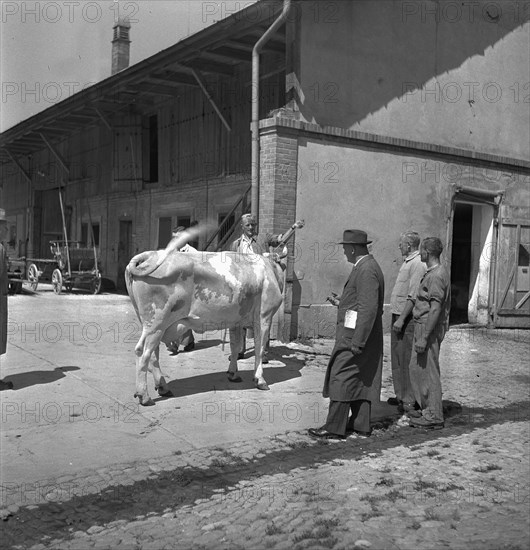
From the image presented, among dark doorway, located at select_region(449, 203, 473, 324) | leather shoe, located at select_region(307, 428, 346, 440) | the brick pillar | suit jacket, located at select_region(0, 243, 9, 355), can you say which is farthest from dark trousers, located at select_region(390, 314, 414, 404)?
dark doorway, located at select_region(449, 203, 473, 324)

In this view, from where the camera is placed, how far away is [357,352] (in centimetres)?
586

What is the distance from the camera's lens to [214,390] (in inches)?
298

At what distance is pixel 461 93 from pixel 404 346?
8.99m

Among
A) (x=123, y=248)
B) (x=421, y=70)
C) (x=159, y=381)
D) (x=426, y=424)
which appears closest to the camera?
(x=426, y=424)

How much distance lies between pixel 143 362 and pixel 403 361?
9.39 ft

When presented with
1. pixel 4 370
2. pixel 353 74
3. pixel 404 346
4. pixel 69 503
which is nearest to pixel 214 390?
pixel 404 346

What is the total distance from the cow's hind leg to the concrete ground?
0.47ft

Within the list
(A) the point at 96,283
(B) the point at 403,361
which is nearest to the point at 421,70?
(B) the point at 403,361

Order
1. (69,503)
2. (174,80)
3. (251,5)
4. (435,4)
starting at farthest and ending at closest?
1. (174,80)
2. (435,4)
3. (251,5)
4. (69,503)

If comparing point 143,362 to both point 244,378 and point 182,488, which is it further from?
point 182,488

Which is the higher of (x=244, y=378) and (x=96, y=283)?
(x=96, y=283)

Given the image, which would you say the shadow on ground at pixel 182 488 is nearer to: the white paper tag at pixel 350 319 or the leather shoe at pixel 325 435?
the leather shoe at pixel 325 435

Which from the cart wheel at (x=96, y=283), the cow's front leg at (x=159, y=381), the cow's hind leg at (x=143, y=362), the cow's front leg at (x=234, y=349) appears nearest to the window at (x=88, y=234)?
the cart wheel at (x=96, y=283)

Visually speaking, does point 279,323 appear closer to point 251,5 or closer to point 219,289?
point 219,289
